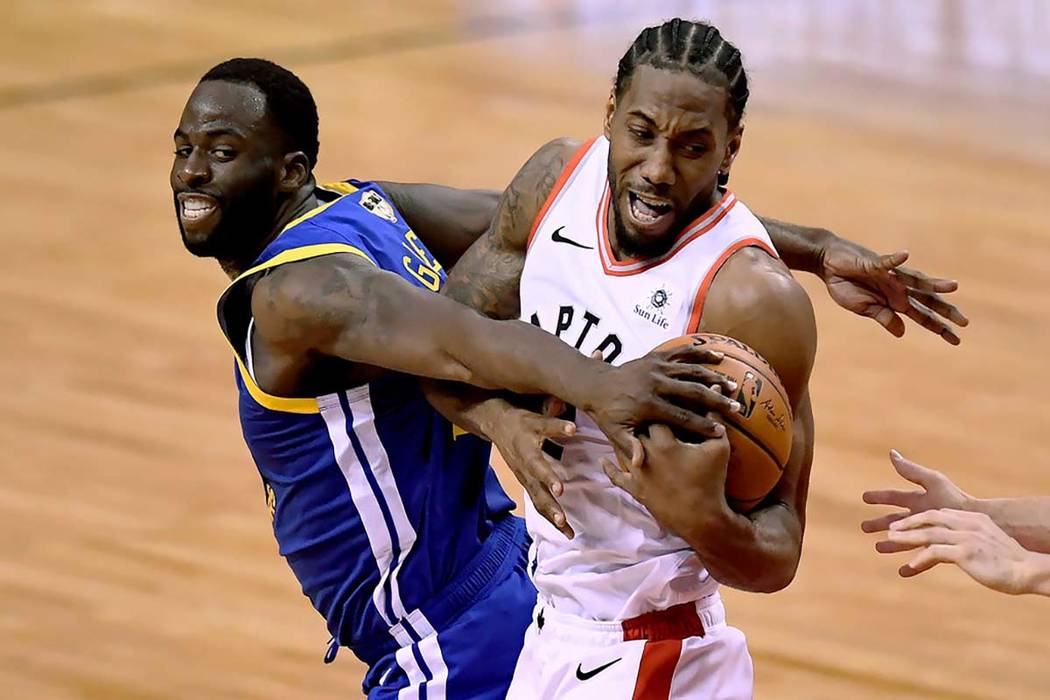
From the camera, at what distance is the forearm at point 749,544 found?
10.3ft

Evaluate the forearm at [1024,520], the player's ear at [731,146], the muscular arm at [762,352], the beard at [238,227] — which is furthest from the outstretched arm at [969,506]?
the beard at [238,227]

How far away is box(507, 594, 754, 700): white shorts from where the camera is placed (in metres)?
3.53

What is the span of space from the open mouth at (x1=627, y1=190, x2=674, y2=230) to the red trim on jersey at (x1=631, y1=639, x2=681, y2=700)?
85 centimetres

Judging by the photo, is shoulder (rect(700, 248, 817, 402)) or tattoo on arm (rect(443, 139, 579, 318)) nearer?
shoulder (rect(700, 248, 817, 402))

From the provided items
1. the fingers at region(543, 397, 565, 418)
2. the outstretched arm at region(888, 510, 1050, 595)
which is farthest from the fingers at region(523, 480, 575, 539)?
the outstretched arm at region(888, 510, 1050, 595)

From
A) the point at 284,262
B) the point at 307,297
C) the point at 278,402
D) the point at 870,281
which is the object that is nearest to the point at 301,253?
the point at 284,262

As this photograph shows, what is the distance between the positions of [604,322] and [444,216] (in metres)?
0.96

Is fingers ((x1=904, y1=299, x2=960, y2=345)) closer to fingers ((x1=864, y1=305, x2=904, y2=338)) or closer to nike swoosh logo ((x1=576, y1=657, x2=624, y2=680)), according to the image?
fingers ((x1=864, y1=305, x2=904, y2=338))

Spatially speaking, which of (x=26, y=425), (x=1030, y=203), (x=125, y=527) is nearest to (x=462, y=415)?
(x=125, y=527)

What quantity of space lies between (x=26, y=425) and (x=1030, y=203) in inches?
209

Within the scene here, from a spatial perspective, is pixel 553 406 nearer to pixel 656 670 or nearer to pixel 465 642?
pixel 656 670

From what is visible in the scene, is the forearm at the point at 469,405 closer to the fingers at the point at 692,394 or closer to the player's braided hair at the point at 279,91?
the fingers at the point at 692,394

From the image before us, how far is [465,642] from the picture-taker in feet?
12.9

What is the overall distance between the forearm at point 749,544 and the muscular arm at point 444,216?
4.08ft
